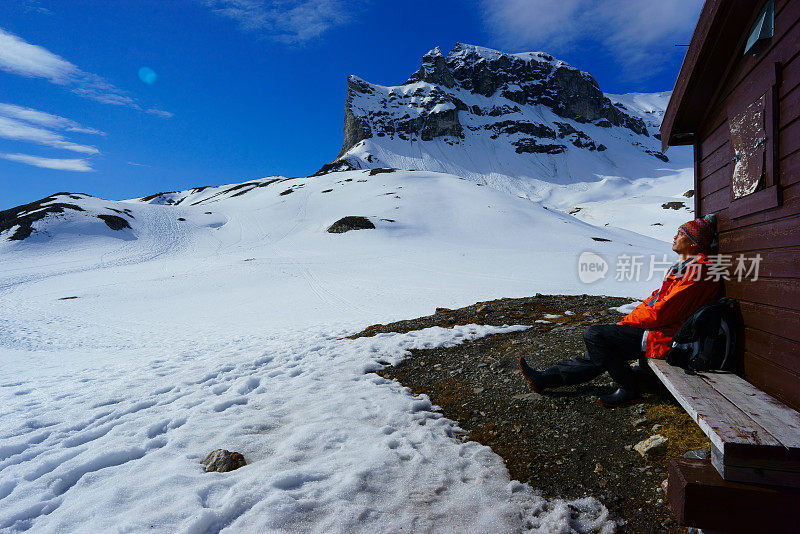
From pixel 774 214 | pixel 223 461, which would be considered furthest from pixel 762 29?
pixel 223 461

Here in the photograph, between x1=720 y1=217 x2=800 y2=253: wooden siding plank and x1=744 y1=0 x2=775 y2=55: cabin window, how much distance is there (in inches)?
66.7

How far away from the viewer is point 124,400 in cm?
539

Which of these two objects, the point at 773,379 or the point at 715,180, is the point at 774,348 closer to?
the point at 773,379

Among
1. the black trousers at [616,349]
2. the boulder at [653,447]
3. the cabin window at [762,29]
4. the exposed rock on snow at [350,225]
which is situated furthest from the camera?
the exposed rock on snow at [350,225]

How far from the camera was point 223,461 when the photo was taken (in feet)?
11.4

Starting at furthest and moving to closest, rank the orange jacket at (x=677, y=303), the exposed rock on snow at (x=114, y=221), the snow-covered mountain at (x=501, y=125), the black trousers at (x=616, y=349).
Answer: the snow-covered mountain at (x=501, y=125), the exposed rock on snow at (x=114, y=221), the black trousers at (x=616, y=349), the orange jacket at (x=677, y=303)

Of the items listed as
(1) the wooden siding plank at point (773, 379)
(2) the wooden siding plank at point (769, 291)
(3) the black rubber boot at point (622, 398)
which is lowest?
(3) the black rubber boot at point (622, 398)

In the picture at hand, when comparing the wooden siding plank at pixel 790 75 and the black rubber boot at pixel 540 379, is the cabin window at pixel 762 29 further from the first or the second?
the black rubber boot at pixel 540 379

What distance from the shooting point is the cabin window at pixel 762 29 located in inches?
131

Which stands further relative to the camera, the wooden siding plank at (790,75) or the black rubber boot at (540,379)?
the black rubber boot at (540,379)

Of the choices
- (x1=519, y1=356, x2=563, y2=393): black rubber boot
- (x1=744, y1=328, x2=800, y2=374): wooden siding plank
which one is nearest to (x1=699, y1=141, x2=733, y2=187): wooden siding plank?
(x1=744, y1=328, x2=800, y2=374): wooden siding plank

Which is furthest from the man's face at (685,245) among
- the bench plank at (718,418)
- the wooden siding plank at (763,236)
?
the bench plank at (718,418)

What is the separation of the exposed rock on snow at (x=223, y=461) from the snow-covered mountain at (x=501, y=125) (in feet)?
341

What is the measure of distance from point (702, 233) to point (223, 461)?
5.41 metres
